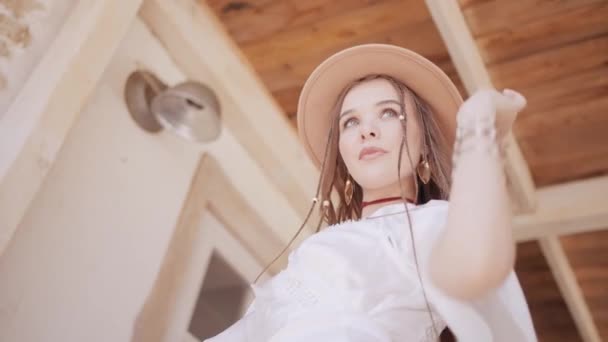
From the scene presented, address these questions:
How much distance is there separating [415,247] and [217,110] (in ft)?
4.28

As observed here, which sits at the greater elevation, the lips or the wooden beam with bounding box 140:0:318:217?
the wooden beam with bounding box 140:0:318:217

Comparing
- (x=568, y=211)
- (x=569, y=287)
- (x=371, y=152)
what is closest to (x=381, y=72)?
(x=371, y=152)

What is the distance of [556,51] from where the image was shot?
233 cm

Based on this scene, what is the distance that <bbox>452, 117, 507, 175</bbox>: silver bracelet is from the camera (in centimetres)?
82

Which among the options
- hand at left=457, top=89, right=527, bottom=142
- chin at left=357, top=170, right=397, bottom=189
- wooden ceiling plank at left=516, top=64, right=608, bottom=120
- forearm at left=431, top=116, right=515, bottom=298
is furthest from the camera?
wooden ceiling plank at left=516, top=64, right=608, bottom=120

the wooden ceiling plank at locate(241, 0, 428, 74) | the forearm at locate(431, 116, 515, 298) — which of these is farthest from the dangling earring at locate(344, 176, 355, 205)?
the wooden ceiling plank at locate(241, 0, 428, 74)

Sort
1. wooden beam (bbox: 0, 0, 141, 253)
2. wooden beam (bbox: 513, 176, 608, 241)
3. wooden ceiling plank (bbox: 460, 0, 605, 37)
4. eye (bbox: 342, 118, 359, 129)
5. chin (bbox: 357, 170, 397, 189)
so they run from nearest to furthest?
chin (bbox: 357, 170, 397, 189), eye (bbox: 342, 118, 359, 129), wooden beam (bbox: 0, 0, 141, 253), wooden ceiling plank (bbox: 460, 0, 605, 37), wooden beam (bbox: 513, 176, 608, 241)

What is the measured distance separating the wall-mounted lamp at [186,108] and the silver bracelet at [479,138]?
1366mm

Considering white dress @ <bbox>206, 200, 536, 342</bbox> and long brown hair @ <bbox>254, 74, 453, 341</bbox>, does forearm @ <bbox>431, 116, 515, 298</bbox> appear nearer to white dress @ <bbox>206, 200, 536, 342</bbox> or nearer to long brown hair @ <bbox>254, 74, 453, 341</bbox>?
white dress @ <bbox>206, 200, 536, 342</bbox>

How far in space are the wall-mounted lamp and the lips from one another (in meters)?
0.98

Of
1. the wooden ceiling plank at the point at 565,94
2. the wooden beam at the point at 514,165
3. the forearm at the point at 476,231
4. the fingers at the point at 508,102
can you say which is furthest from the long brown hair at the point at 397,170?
the wooden ceiling plank at the point at 565,94

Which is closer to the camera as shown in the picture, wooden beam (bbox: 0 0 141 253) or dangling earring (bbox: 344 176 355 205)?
dangling earring (bbox: 344 176 355 205)

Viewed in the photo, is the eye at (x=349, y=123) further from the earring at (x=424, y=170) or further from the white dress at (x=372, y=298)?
the white dress at (x=372, y=298)

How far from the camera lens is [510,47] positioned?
7.72ft
